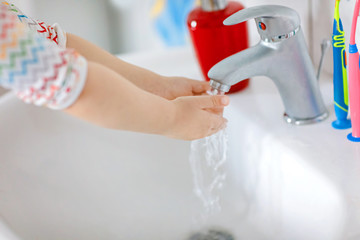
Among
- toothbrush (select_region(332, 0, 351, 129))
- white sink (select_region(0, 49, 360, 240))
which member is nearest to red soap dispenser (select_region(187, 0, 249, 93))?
Result: white sink (select_region(0, 49, 360, 240))

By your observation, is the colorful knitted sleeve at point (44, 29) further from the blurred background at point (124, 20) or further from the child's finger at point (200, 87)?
the blurred background at point (124, 20)

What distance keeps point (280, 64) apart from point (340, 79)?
0.08 m

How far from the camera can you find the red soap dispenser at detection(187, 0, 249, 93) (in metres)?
0.73

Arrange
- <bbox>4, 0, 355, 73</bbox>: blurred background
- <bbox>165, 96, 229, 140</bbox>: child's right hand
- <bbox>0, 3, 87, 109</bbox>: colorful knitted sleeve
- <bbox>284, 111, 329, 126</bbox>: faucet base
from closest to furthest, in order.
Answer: <bbox>0, 3, 87, 109</bbox>: colorful knitted sleeve, <bbox>165, 96, 229, 140</bbox>: child's right hand, <bbox>284, 111, 329, 126</bbox>: faucet base, <bbox>4, 0, 355, 73</bbox>: blurred background

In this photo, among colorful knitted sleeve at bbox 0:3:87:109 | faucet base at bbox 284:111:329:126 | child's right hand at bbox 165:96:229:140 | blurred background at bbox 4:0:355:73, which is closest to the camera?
colorful knitted sleeve at bbox 0:3:87:109

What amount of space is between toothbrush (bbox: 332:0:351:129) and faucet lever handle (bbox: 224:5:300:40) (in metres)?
0.05

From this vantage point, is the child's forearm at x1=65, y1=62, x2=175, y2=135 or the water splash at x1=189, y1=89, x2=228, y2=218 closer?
the child's forearm at x1=65, y1=62, x2=175, y2=135

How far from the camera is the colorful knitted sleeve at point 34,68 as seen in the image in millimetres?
403

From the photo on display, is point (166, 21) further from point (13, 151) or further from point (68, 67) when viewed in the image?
point (68, 67)

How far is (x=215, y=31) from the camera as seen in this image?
0.73 metres

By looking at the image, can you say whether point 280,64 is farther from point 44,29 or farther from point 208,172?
point 44,29

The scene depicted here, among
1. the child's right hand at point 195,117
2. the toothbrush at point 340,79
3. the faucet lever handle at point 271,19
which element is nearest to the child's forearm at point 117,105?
the child's right hand at point 195,117

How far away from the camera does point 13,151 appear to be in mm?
717

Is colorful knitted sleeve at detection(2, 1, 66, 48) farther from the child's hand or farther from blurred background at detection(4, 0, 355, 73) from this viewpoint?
blurred background at detection(4, 0, 355, 73)
